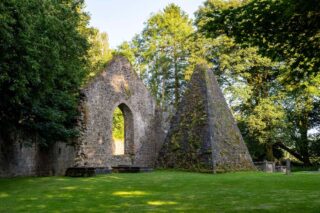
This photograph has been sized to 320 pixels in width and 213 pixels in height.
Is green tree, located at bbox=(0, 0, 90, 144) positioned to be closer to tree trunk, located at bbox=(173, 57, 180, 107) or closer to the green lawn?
the green lawn

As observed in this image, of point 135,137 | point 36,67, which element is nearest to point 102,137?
point 135,137

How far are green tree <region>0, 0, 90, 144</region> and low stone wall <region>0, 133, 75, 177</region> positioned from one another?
2.16 feet

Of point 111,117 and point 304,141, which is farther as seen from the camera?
point 304,141

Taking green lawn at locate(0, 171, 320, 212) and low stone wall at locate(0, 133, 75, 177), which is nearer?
green lawn at locate(0, 171, 320, 212)

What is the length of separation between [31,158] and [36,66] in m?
7.89

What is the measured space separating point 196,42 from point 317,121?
493 inches

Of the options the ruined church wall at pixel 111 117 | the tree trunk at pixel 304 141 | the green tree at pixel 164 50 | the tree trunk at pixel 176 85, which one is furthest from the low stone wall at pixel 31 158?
the tree trunk at pixel 304 141

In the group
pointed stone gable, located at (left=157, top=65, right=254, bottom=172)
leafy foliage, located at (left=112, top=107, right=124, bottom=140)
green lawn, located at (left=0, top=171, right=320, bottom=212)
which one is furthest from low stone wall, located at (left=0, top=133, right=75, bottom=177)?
leafy foliage, located at (left=112, top=107, right=124, bottom=140)

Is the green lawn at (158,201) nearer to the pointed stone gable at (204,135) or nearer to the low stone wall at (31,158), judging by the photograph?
the low stone wall at (31,158)

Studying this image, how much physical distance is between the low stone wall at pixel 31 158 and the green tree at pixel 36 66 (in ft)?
2.16

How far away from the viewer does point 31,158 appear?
16.3 m

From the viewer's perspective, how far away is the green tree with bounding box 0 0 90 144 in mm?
9320

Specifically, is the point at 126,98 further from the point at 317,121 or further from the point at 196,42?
the point at 317,121

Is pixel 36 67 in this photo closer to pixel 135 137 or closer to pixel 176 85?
pixel 135 137
